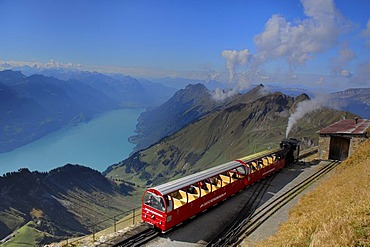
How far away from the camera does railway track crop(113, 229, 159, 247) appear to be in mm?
18938

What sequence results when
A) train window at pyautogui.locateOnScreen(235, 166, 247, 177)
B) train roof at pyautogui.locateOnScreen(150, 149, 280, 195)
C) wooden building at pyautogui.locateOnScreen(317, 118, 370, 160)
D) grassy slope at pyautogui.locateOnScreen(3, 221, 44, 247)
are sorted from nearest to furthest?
train roof at pyautogui.locateOnScreen(150, 149, 280, 195), train window at pyautogui.locateOnScreen(235, 166, 247, 177), wooden building at pyautogui.locateOnScreen(317, 118, 370, 160), grassy slope at pyautogui.locateOnScreen(3, 221, 44, 247)

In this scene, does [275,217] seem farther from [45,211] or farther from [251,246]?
[45,211]

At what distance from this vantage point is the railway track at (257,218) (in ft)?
65.6

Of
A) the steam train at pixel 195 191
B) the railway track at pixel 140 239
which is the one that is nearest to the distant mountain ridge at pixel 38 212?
the steam train at pixel 195 191

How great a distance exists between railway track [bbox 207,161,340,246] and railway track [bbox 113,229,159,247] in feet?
12.9

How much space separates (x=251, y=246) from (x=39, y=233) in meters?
139

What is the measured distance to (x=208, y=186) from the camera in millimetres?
25312

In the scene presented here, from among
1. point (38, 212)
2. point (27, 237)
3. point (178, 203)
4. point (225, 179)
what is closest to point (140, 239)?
point (178, 203)

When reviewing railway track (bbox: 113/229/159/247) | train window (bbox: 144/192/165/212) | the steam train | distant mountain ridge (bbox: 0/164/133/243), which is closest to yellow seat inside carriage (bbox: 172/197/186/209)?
the steam train

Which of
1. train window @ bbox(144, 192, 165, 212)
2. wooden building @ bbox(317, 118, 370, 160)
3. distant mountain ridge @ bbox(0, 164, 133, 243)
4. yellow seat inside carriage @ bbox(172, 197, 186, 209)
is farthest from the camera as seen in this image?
distant mountain ridge @ bbox(0, 164, 133, 243)

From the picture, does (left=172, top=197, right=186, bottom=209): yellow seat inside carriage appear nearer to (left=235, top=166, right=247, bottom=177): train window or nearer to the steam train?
the steam train

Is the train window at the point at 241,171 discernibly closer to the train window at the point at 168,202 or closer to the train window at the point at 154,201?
the train window at the point at 168,202

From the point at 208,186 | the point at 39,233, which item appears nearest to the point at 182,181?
the point at 208,186

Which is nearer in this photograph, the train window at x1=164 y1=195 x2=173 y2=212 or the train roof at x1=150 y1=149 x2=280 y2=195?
the train window at x1=164 y1=195 x2=173 y2=212
